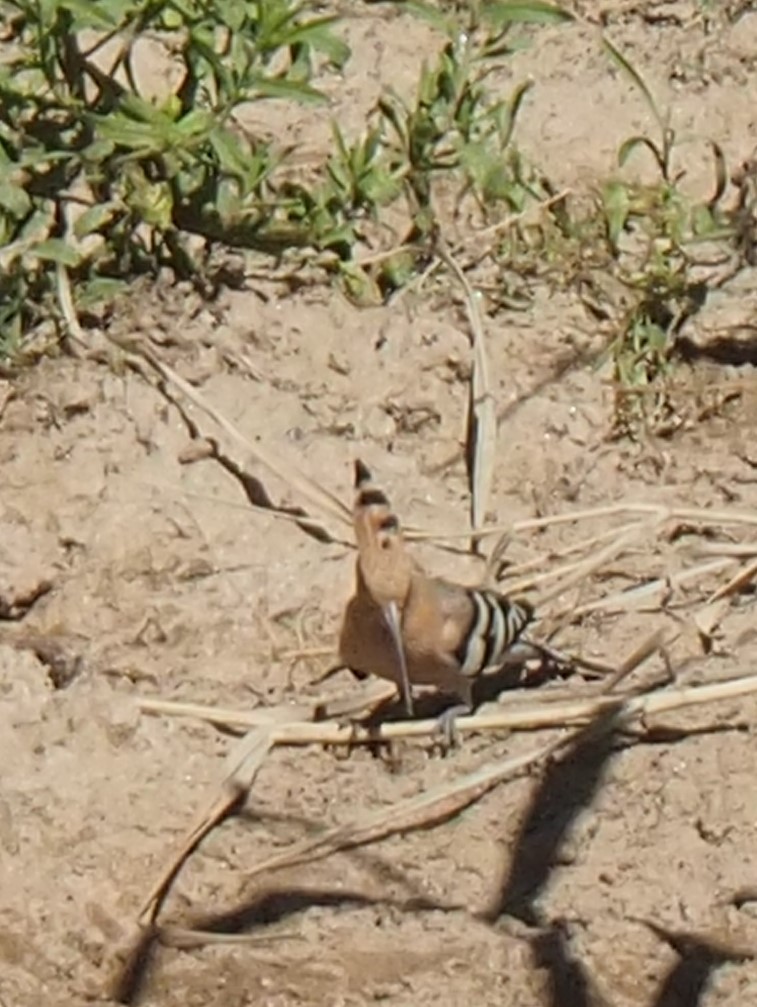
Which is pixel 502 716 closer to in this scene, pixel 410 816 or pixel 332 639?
pixel 410 816

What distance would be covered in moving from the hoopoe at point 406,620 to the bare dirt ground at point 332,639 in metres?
0.16

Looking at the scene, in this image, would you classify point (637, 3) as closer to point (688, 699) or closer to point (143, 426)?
point (143, 426)

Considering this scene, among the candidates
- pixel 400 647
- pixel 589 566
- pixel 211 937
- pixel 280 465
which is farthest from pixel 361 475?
pixel 211 937

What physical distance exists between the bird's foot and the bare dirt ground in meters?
0.03

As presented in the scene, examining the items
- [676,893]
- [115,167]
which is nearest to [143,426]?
[115,167]

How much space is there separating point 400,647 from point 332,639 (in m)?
0.23

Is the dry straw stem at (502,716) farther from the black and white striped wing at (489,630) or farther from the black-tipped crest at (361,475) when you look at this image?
the black-tipped crest at (361,475)

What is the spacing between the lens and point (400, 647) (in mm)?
4500

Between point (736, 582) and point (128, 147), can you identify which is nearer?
point (736, 582)

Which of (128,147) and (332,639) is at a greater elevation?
(128,147)

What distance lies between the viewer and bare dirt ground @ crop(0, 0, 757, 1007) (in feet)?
12.9

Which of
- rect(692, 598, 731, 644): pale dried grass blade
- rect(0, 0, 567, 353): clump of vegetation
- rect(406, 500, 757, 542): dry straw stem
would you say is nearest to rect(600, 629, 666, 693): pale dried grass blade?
Result: rect(692, 598, 731, 644): pale dried grass blade

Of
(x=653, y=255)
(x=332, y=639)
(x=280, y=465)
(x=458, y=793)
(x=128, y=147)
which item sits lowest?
(x=332, y=639)

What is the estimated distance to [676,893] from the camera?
3.96m
